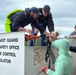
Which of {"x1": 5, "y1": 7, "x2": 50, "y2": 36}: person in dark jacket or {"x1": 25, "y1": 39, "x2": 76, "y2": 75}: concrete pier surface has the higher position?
{"x1": 5, "y1": 7, "x2": 50, "y2": 36}: person in dark jacket

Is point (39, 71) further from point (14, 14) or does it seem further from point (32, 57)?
point (14, 14)

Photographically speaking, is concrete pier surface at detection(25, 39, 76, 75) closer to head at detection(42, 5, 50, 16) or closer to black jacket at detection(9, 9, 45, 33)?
black jacket at detection(9, 9, 45, 33)

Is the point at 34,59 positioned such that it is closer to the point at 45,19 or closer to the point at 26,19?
the point at 26,19

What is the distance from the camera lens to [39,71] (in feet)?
20.1

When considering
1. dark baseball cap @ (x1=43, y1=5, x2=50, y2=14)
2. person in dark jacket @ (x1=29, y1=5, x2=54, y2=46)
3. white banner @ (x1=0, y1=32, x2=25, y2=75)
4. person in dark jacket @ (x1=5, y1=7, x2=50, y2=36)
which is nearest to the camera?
white banner @ (x1=0, y1=32, x2=25, y2=75)

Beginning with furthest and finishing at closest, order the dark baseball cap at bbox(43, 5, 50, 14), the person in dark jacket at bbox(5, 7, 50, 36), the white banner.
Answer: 1. the dark baseball cap at bbox(43, 5, 50, 14)
2. the person in dark jacket at bbox(5, 7, 50, 36)
3. the white banner

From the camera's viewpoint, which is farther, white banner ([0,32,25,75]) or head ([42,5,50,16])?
head ([42,5,50,16])

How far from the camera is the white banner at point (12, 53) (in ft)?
19.0

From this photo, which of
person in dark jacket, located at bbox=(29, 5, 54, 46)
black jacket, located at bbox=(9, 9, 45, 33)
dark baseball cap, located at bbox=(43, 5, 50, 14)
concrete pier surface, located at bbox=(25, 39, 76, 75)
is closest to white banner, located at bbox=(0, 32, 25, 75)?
concrete pier surface, located at bbox=(25, 39, 76, 75)

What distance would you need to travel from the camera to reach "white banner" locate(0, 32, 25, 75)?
228 inches

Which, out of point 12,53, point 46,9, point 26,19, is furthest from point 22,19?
point 12,53

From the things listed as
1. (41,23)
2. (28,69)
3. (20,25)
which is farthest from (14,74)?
(41,23)

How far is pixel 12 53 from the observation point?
598 centimetres

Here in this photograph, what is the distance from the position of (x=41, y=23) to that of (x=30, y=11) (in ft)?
3.24
